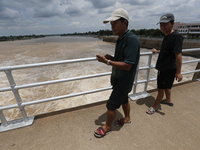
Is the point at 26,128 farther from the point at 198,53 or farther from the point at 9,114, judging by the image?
the point at 198,53

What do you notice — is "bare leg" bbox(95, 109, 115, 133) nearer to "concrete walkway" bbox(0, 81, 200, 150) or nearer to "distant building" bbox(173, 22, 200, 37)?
"concrete walkway" bbox(0, 81, 200, 150)

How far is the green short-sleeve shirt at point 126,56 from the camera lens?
142 cm

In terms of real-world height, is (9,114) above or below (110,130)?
below

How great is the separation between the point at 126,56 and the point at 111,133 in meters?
1.34

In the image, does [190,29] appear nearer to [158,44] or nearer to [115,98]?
[158,44]

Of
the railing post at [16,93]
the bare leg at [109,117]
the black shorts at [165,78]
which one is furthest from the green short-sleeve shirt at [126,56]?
the railing post at [16,93]

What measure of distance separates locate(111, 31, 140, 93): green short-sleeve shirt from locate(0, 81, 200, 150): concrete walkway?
85cm

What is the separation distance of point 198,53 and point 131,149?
25.6 meters

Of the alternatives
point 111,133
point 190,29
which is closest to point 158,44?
point 111,133

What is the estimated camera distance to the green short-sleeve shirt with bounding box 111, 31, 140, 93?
4.64ft

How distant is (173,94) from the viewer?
3.19 meters

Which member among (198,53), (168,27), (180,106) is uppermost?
(168,27)

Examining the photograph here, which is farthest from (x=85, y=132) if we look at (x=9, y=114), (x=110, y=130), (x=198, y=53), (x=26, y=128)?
(x=198, y=53)

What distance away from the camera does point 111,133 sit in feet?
6.70
